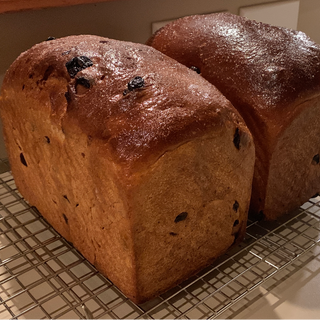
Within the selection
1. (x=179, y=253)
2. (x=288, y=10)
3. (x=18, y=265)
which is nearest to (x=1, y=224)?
(x=18, y=265)

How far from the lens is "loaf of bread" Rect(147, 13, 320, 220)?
0.90 meters

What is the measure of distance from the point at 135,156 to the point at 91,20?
872 millimetres

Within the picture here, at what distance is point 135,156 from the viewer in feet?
2.23

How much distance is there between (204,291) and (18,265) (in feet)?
1.47

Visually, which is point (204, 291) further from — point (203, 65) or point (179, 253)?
point (203, 65)

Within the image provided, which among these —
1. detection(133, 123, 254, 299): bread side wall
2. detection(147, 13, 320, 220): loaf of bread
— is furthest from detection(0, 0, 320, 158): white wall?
detection(133, 123, 254, 299): bread side wall

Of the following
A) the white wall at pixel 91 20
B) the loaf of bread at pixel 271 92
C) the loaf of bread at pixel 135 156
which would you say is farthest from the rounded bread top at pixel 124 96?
the white wall at pixel 91 20

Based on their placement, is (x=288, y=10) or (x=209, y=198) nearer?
(x=209, y=198)

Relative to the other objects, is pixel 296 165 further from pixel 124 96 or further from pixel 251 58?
pixel 124 96

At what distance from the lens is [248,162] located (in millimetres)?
858

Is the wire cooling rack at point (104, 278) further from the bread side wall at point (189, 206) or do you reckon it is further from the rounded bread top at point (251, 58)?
the rounded bread top at point (251, 58)

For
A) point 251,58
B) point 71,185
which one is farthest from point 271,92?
point 71,185

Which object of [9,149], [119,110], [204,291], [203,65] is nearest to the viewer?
[119,110]

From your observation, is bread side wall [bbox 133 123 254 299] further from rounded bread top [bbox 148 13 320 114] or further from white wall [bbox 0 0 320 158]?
white wall [bbox 0 0 320 158]
